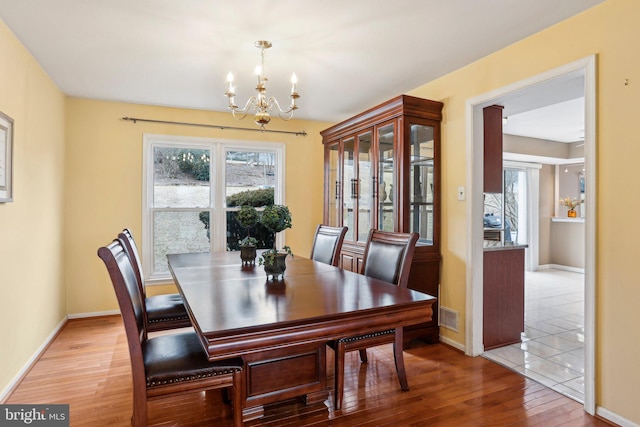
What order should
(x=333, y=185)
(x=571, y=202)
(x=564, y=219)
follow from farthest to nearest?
(x=571, y=202)
(x=564, y=219)
(x=333, y=185)

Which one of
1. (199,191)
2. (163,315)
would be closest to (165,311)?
(163,315)

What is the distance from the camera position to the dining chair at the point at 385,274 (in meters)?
2.18

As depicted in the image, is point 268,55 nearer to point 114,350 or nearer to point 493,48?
point 493,48

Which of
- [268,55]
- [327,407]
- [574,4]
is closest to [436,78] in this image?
[574,4]

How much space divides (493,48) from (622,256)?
5.49ft

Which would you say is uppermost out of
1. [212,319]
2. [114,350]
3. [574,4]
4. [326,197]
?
[574,4]

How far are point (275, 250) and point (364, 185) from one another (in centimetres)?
168

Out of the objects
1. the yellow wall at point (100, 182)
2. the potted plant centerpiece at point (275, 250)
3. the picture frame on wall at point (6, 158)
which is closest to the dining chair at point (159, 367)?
the potted plant centerpiece at point (275, 250)

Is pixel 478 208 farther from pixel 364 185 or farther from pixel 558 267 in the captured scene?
pixel 558 267

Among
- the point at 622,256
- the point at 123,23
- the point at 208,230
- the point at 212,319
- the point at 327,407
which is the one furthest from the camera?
the point at 208,230

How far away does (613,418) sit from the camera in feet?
6.79

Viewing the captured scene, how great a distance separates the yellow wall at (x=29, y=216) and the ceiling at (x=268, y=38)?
250mm

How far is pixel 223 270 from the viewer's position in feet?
8.50

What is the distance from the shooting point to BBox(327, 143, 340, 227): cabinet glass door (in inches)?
169
